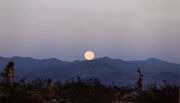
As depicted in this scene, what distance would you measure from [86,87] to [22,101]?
7.24 meters

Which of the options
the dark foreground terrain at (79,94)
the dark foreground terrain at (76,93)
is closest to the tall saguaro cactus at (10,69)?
the dark foreground terrain at (76,93)

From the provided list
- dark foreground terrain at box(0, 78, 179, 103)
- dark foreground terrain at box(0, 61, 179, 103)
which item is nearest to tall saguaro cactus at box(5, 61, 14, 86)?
dark foreground terrain at box(0, 61, 179, 103)

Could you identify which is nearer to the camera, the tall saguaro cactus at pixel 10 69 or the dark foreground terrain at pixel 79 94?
the dark foreground terrain at pixel 79 94

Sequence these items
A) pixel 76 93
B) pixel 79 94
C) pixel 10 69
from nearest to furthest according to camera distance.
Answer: pixel 10 69 → pixel 79 94 → pixel 76 93

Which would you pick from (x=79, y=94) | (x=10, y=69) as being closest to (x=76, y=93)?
(x=79, y=94)

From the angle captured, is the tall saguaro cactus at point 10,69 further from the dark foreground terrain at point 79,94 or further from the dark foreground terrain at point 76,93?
the dark foreground terrain at point 79,94

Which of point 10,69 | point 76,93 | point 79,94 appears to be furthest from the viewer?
point 76,93

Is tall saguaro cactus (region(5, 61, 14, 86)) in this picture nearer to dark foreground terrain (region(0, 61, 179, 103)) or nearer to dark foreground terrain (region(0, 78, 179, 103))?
dark foreground terrain (region(0, 61, 179, 103))

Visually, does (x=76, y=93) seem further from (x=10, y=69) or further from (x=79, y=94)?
(x=10, y=69)

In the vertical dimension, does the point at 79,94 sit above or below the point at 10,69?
below

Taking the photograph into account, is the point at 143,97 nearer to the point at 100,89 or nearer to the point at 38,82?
the point at 100,89

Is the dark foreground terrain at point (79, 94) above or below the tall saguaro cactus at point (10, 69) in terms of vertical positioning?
below

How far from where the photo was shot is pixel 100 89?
1839 centimetres

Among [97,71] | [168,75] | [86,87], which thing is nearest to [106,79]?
[97,71]
